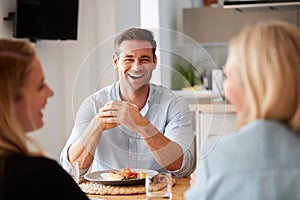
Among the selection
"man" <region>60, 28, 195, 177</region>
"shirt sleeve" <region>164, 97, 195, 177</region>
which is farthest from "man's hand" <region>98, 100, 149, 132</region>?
"shirt sleeve" <region>164, 97, 195, 177</region>

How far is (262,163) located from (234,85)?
193 mm

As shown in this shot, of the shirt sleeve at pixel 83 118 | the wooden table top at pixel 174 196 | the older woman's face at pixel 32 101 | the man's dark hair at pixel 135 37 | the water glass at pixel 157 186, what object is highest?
the man's dark hair at pixel 135 37

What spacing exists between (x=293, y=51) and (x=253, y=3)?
2.83 meters

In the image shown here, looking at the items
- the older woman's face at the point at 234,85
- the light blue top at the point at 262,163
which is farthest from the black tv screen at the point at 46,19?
the light blue top at the point at 262,163

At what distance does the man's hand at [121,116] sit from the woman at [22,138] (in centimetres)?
85

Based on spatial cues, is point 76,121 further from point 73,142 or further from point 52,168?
point 52,168

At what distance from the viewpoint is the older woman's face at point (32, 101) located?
1388 millimetres

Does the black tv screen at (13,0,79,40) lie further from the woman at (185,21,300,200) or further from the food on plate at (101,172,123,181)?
the woman at (185,21,300,200)

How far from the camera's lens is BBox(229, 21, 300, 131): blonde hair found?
121 centimetres

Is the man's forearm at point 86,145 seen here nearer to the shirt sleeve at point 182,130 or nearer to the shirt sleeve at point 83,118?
the shirt sleeve at point 83,118

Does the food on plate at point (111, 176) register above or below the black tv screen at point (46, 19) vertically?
below

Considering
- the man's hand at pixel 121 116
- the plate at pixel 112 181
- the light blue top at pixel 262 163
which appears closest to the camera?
the light blue top at pixel 262 163

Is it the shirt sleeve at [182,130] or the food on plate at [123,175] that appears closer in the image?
the food on plate at [123,175]

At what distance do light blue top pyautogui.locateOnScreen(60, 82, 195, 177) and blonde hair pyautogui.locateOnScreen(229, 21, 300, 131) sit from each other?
109 centimetres
